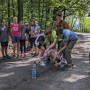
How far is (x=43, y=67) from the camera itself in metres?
5.93

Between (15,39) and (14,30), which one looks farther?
(15,39)

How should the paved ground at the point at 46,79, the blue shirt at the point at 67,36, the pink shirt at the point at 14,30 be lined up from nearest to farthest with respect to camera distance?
the paved ground at the point at 46,79, the blue shirt at the point at 67,36, the pink shirt at the point at 14,30

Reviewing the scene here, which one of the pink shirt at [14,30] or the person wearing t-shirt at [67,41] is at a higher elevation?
the pink shirt at [14,30]

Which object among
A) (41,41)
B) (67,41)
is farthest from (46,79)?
(67,41)

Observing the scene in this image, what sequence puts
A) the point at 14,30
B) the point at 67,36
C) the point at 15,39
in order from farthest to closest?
1. the point at 15,39
2. the point at 14,30
3. the point at 67,36

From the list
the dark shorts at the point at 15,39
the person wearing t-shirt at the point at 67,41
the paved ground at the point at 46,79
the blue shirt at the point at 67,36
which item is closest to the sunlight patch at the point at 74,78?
the paved ground at the point at 46,79

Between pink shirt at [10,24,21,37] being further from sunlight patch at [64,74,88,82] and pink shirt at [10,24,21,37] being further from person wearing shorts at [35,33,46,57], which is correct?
sunlight patch at [64,74,88,82]

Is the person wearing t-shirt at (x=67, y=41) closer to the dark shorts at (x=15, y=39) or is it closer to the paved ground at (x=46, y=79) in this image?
the paved ground at (x=46, y=79)

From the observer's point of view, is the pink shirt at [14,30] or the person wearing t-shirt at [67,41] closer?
the person wearing t-shirt at [67,41]

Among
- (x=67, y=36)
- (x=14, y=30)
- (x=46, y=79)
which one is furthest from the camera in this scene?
(x=14, y=30)

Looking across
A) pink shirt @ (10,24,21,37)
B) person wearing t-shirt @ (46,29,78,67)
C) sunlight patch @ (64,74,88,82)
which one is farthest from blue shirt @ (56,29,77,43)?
pink shirt @ (10,24,21,37)

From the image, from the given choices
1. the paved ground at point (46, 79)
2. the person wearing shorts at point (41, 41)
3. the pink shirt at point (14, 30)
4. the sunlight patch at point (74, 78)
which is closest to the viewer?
the paved ground at point (46, 79)

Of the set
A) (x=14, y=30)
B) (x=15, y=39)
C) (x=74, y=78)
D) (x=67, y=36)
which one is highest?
(x=14, y=30)

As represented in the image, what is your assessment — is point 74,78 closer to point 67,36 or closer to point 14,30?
point 67,36
